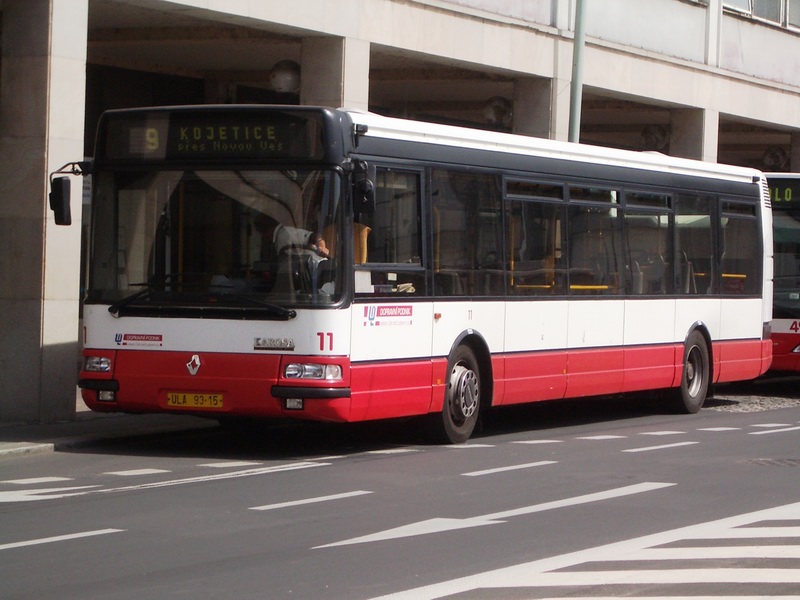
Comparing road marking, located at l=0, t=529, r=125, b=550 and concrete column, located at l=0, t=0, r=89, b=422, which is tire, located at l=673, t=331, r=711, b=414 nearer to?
concrete column, located at l=0, t=0, r=89, b=422

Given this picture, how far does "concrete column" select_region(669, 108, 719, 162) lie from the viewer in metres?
28.5

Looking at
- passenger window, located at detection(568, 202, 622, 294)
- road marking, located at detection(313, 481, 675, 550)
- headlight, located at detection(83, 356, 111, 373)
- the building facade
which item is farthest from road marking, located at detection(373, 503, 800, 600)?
the building facade

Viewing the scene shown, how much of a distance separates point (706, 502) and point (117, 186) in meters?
5.94

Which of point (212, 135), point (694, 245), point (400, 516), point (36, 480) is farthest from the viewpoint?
point (694, 245)

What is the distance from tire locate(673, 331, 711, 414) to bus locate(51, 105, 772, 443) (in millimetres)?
3207

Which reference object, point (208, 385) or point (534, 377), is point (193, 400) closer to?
point (208, 385)

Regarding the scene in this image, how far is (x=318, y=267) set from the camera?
12.5m

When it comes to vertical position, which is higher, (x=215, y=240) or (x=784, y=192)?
(x=784, y=192)

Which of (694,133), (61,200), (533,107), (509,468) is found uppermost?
(694,133)

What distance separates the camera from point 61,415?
51.9ft

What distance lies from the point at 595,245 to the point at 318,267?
484 cm

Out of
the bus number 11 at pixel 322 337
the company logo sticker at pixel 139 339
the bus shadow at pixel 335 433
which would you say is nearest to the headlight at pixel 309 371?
the bus number 11 at pixel 322 337

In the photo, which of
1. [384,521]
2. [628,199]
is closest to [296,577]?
[384,521]

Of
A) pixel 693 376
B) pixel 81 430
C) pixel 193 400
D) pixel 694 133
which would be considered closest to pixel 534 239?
pixel 193 400
